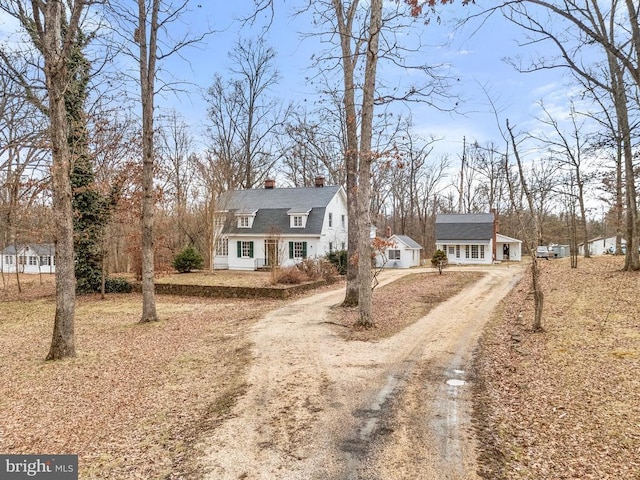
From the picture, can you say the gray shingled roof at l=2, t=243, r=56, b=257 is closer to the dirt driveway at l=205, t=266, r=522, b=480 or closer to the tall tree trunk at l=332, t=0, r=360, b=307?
the tall tree trunk at l=332, t=0, r=360, b=307

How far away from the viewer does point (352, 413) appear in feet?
15.1

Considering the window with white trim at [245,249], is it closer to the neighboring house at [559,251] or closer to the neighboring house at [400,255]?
the neighboring house at [400,255]

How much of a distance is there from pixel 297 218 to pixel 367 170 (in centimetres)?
1753

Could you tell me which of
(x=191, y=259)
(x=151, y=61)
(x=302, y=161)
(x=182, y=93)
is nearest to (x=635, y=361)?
(x=182, y=93)

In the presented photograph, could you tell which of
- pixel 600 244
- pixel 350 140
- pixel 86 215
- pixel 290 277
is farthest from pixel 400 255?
pixel 600 244

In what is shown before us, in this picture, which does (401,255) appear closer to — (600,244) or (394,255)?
(394,255)

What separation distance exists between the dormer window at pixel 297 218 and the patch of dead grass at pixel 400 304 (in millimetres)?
8174

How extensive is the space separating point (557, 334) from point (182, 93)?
10550 millimetres

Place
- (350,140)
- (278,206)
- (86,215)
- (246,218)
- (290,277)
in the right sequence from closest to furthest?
(350,140) → (86,215) → (290,277) → (246,218) → (278,206)

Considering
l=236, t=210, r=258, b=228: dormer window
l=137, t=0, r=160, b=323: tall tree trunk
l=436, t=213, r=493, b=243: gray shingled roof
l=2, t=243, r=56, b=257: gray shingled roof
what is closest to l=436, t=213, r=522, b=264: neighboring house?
l=436, t=213, r=493, b=243: gray shingled roof

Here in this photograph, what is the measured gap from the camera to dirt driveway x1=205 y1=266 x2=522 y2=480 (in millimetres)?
3539

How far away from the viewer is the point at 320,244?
2573cm

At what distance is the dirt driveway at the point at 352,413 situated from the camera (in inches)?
139

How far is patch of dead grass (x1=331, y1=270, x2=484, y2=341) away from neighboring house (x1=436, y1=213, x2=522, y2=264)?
12.4 meters
